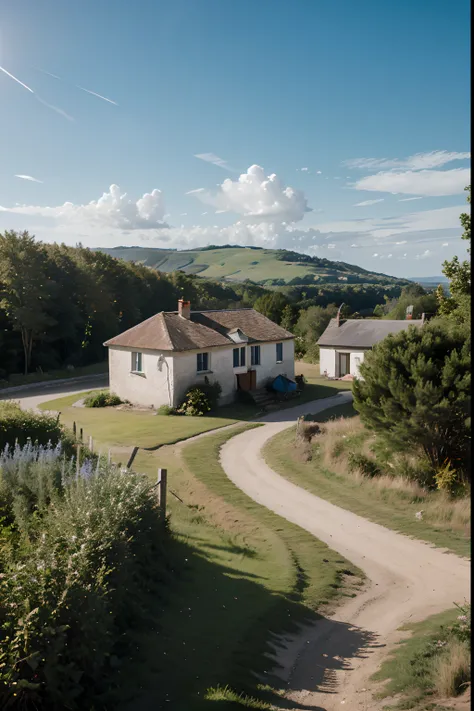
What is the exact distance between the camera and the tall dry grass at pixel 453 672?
7695 mm

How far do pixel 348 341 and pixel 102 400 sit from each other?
780 inches

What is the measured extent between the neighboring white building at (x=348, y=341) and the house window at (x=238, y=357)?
10.8m

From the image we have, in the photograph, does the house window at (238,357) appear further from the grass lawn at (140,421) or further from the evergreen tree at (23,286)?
the evergreen tree at (23,286)

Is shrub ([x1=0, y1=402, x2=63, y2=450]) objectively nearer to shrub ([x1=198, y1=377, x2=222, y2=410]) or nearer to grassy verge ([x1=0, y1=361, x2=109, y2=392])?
shrub ([x1=198, y1=377, x2=222, y2=410])

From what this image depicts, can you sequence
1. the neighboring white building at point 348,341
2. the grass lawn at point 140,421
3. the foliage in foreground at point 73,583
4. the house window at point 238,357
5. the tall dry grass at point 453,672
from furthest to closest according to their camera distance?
the neighboring white building at point 348,341 < the house window at point 238,357 < the grass lawn at point 140,421 < the tall dry grass at point 453,672 < the foliage in foreground at point 73,583

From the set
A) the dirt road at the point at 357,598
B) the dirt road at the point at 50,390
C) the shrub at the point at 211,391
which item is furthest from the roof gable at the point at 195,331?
the dirt road at the point at 357,598

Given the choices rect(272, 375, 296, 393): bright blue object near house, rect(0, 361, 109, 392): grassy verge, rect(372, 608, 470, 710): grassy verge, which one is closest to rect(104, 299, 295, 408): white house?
rect(272, 375, 296, 393): bright blue object near house

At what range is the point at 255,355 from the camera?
124 feet

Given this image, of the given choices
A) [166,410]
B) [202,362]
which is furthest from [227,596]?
[202,362]

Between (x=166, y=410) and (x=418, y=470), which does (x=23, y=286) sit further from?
(x=418, y=470)

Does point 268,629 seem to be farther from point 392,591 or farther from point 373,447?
point 373,447

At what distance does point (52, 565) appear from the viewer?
7.91 meters

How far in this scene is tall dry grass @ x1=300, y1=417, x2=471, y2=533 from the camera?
16.2 metres

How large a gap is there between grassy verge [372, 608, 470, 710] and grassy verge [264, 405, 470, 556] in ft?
16.1
